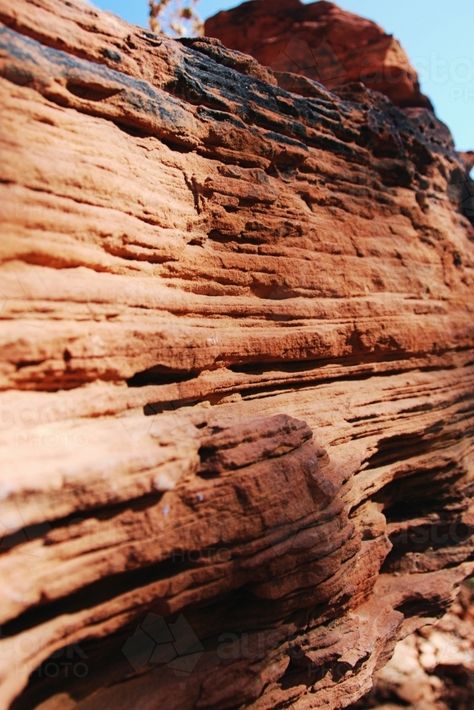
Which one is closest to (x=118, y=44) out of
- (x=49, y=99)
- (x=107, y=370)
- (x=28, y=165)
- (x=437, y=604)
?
(x=49, y=99)

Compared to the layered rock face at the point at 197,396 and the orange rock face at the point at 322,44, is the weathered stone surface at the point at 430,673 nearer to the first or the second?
the layered rock face at the point at 197,396

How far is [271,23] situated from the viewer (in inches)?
510

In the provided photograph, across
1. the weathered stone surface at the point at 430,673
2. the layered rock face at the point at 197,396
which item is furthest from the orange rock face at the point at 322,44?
the weathered stone surface at the point at 430,673

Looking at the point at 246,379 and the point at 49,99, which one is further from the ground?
the point at 49,99

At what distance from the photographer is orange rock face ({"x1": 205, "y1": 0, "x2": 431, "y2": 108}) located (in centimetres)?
1198

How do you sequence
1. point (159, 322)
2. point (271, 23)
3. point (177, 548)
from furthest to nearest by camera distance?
point (271, 23) < point (159, 322) < point (177, 548)

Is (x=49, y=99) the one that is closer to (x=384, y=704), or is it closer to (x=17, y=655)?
(x=17, y=655)

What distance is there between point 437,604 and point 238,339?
4.68m

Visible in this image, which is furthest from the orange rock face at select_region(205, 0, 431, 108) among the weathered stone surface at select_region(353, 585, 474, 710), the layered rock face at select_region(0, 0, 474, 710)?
the weathered stone surface at select_region(353, 585, 474, 710)

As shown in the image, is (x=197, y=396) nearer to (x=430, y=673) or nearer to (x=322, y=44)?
(x=430, y=673)

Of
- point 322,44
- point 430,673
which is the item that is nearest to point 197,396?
point 430,673

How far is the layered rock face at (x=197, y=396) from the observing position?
12.2ft

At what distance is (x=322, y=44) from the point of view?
12.6 m

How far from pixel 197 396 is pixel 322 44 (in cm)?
1118
